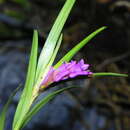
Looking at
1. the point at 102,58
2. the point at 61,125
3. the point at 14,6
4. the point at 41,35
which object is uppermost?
the point at 14,6

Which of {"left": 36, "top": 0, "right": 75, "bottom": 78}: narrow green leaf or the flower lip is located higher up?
{"left": 36, "top": 0, "right": 75, "bottom": 78}: narrow green leaf

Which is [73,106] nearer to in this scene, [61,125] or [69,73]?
[61,125]

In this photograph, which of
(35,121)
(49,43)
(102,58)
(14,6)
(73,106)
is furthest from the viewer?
(14,6)

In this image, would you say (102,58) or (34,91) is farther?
(102,58)

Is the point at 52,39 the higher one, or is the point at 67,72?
the point at 52,39

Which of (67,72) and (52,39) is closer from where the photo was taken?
(67,72)

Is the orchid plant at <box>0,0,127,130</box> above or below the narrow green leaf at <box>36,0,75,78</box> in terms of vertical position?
below

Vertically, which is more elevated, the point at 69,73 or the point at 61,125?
the point at 61,125

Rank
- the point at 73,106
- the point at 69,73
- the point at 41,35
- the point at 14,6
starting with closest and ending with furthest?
the point at 69,73 < the point at 73,106 < the point at 41,35 < the point at 14,6

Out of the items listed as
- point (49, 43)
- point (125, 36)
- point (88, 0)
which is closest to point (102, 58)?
point (125, 36)

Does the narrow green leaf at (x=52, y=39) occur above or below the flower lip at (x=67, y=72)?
above

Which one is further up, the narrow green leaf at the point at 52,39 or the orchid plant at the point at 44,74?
the narrow green leaf at the point at 52,39
